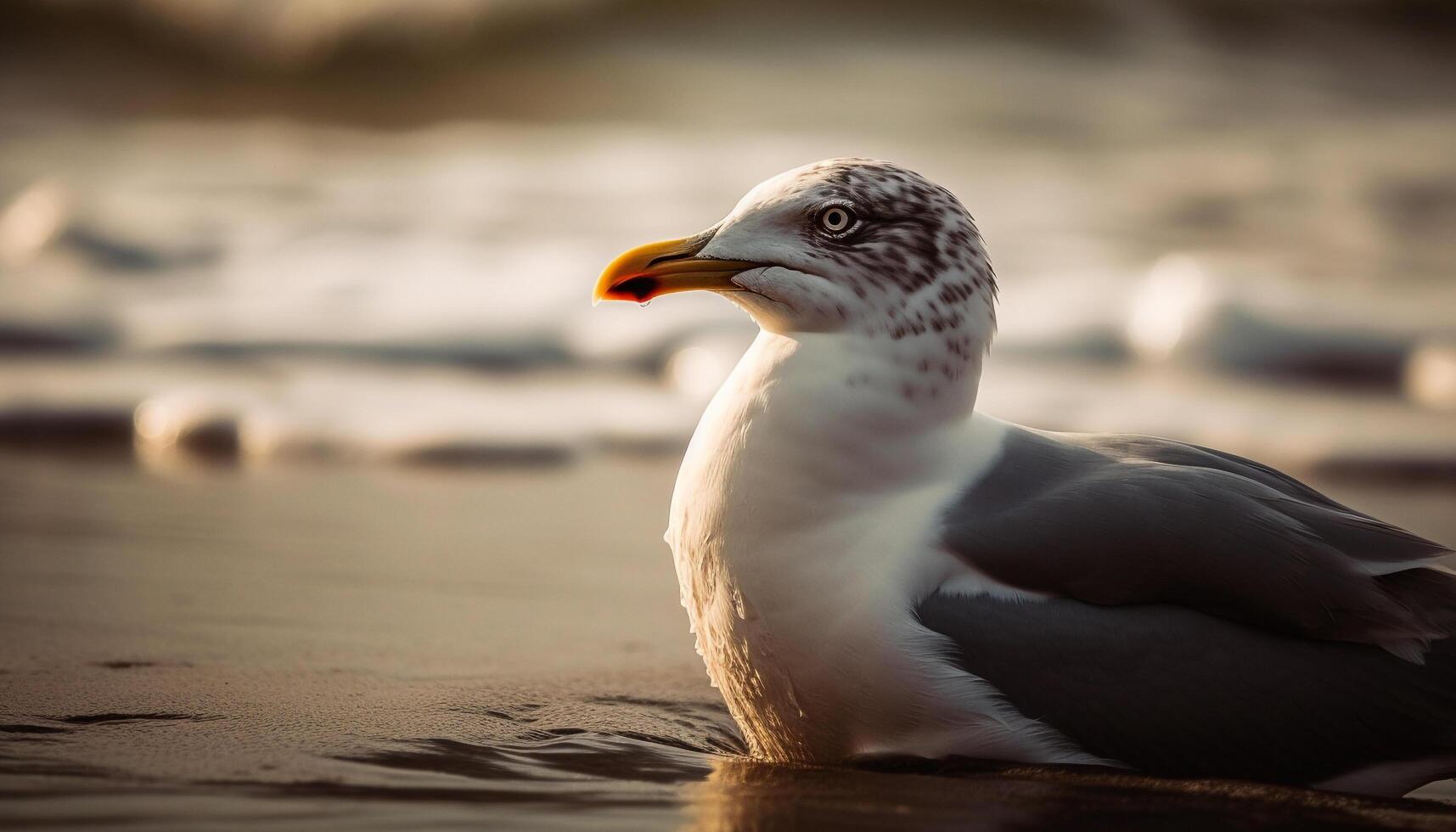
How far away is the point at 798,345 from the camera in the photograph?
8.80ft

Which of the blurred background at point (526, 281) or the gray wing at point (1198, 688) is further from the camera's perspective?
the blurred background at point (526, 281)

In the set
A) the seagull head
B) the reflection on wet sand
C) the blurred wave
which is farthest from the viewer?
the blurred wave

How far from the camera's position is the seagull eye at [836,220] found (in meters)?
2.69

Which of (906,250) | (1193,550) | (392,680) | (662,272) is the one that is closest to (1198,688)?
(1193,550)

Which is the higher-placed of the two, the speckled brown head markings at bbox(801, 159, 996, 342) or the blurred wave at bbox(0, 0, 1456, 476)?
the blurred wave at bbox(0, 0, 1456, 476)

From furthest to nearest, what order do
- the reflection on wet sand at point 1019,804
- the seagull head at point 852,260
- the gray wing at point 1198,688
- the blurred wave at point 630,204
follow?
the blurred wave at point 630,204 → the seagull head at point 852,260 → the gray wing at point 1198,688 → the reflection on wet sand at point 1019,804

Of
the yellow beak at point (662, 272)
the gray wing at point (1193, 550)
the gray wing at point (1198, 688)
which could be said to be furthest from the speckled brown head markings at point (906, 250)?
the gray wing at point (1198, 688)

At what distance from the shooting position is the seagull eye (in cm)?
269

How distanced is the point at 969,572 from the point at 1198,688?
40 centimetres

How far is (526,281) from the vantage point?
9859 mm

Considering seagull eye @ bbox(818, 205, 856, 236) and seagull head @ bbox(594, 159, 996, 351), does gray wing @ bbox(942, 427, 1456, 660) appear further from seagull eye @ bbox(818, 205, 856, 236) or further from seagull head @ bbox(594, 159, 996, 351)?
seagull eye @ bbox(818, 205, 856, 236)

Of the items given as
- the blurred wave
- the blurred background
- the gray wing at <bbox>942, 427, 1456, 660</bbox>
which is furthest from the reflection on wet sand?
the blurred wave

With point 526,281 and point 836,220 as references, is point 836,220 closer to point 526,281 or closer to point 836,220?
point 836,220

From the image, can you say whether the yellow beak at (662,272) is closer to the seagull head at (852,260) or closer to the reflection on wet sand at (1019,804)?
the seagull head at (852,260)
